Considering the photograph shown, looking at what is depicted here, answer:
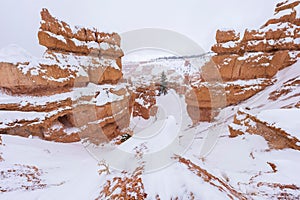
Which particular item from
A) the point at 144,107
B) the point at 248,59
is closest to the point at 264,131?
the point at 248,59

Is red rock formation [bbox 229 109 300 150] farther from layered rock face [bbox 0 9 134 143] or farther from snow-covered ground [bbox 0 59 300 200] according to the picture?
layered rock face [bbox 0 9 134 143]

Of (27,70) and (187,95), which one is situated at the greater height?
(27,70)

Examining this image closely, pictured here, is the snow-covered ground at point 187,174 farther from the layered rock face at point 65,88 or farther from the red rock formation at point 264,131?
the layered rock face at point 65,88

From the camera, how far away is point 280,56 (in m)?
16.3

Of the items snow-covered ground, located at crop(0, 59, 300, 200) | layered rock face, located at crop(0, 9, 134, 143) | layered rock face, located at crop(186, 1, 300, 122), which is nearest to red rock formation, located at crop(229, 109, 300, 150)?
snow-covered ground, located at crop(0, 59, 300, 200)

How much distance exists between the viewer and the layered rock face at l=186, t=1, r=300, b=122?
16344 mm

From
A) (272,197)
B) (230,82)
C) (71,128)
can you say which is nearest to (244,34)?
(230,82)

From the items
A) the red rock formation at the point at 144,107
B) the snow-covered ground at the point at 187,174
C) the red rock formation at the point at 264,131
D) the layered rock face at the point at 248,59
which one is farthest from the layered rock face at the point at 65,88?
the red rock formation at the point at 264,131

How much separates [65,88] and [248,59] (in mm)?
19899

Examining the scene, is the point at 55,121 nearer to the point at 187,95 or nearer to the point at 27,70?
the point at 27,70

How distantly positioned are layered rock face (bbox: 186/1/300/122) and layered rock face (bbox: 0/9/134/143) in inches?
416

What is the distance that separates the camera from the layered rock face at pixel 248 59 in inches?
643

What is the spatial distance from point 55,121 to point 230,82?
19.0m

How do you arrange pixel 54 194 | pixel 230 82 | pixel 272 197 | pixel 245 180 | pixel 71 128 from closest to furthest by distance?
1. pixel 272 197
2. pixel 54 194
3. pixel 245 180
4. pixel 71 128
5. pixel 230 82
